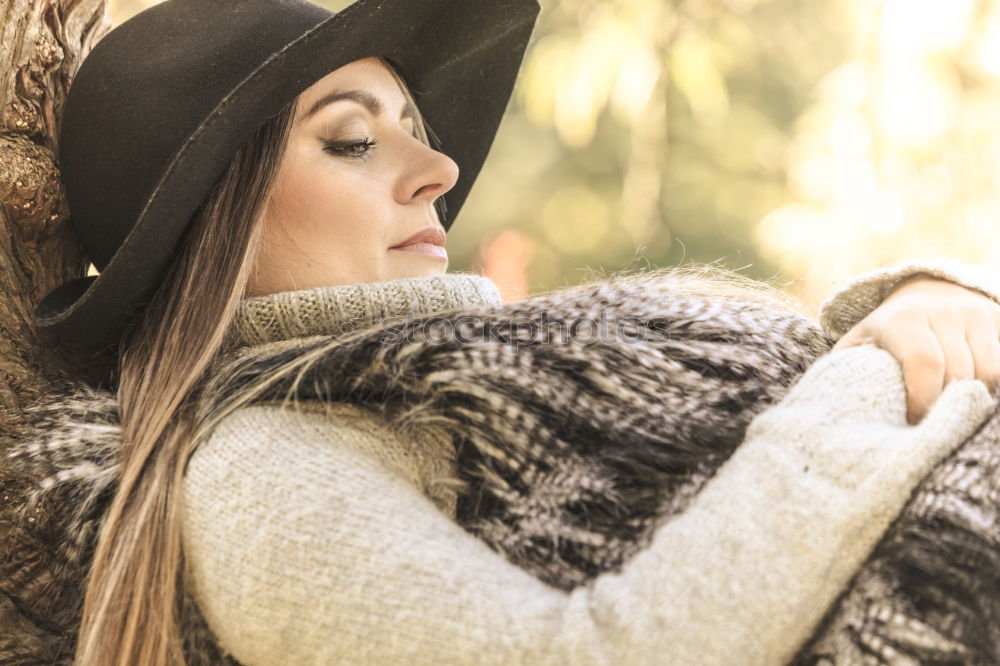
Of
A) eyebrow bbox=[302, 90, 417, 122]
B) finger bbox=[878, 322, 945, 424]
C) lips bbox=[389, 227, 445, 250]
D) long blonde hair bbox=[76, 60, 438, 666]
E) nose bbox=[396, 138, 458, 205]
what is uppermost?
eyebrow bbox=[302, 90, 417, 122]

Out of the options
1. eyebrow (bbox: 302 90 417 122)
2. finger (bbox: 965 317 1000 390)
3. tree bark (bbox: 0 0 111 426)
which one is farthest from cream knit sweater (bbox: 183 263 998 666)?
eyebrow (bbox: 302 90 417 122)

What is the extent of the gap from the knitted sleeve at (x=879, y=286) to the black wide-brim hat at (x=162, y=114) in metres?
1.01

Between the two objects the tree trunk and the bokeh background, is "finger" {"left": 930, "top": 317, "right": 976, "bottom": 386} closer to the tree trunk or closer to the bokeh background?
the tree trunk

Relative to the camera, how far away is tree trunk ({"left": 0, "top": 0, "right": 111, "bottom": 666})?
1.50 m

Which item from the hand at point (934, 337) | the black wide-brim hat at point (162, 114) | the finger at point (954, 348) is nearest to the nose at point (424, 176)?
the black wide-brim hat at point (162, 114)

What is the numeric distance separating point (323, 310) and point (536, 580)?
635 millimetres

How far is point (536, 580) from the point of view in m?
1.12

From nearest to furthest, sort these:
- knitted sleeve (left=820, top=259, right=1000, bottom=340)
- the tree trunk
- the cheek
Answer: knitted sleeve (left=820, top=259, right=1000, bottom=340), the tree trunk, the cheek

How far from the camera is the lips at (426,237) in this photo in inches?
68.7

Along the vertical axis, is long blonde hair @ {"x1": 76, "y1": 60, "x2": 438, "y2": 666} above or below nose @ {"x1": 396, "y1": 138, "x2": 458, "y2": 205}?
below

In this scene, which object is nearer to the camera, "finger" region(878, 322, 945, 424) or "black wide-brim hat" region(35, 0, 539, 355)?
"finger" region(878, 322, 945, 424)

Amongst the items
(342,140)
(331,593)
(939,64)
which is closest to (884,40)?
(939,64)

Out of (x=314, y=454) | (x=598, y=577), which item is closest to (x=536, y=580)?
(x=598, y=577)

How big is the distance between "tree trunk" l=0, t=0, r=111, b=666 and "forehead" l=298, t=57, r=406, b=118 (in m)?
0.51
